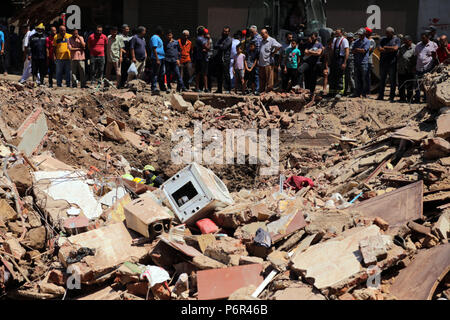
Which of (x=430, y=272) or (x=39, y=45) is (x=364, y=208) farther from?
(x=39, y=45)

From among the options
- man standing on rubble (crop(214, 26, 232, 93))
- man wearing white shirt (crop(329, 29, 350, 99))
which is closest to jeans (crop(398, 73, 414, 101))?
man wearing white shirt (crop(329, 29, 350, 99))

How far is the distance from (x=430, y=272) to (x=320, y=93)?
8.36m

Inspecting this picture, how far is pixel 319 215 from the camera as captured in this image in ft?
23.7

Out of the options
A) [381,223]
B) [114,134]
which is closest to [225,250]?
[381,223]

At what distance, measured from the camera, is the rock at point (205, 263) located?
6.45 meters

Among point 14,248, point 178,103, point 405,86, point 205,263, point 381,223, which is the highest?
point 405,86

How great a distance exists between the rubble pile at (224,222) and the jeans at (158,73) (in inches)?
133

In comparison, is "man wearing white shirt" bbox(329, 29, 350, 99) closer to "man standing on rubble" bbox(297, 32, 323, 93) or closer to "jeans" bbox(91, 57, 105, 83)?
"man standing on rubble" bbox(297, 32, 323, 93)

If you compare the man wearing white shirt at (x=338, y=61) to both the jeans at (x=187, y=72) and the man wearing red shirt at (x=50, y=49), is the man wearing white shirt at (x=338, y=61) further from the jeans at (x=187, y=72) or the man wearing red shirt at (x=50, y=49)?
the man wearing red shirt at (x=50, y=49)

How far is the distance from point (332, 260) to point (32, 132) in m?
6.49

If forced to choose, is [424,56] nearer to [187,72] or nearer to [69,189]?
[187,72]

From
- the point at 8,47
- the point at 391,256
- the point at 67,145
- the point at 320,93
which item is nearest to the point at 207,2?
the point at 8,47

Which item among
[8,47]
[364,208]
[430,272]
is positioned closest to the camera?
[430,272]

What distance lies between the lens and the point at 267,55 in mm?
13641
